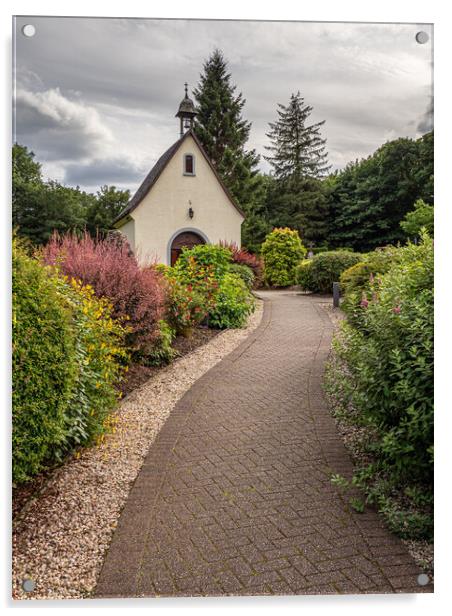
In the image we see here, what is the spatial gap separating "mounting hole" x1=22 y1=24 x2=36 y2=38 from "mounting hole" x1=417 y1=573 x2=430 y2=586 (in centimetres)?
371

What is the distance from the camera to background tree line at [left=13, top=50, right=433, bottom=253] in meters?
2.94

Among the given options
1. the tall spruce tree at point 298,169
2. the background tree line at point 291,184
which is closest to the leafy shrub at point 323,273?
the tall spruce tree at point 298,169

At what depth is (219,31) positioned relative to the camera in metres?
2.87

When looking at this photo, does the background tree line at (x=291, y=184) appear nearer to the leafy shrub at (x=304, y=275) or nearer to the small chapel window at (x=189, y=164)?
the small chapel window at (x=189, y=164)

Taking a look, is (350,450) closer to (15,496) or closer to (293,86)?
(15,496)

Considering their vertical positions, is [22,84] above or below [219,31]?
below

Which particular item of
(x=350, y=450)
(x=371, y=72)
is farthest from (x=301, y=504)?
(x=371, y=72)

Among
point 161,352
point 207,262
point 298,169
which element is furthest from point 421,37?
point 207,262

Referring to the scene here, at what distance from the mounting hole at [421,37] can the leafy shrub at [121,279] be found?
3.48m

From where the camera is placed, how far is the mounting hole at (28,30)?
107 inches

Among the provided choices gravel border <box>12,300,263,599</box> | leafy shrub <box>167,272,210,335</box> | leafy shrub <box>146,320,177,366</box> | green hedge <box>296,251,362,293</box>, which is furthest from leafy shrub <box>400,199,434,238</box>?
green hedge <box>296,251,362,293</box>

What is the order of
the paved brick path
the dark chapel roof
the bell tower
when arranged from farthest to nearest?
the dark chapel roof
the bell tower
the paved brick path

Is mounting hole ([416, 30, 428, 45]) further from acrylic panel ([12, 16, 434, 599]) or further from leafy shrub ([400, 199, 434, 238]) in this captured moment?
leafy shrub ([400, 199, 434, 238])

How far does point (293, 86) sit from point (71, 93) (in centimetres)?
147
